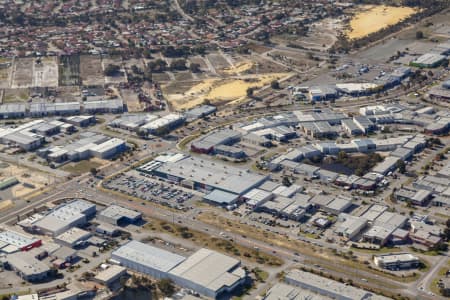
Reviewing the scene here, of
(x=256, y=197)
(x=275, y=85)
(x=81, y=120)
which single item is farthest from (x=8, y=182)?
(x=275, y=85)

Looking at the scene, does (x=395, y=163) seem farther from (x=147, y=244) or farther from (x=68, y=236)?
(x=68, y=236)

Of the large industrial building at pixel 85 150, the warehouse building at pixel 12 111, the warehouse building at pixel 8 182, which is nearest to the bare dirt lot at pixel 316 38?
the warehouse building at pixel 12 111

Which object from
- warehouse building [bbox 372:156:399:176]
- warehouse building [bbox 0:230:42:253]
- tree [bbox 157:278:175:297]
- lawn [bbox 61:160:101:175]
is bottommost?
tree [bbox 157:278:175:297]

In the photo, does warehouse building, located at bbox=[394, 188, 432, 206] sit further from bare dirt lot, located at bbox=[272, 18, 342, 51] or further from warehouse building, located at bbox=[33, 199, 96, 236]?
bare dirt lot, located at bbox=[272, 18, 342, 51]

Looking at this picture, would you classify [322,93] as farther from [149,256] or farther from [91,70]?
[149,256]

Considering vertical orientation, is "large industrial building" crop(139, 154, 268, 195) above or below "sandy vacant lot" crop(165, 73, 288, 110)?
below

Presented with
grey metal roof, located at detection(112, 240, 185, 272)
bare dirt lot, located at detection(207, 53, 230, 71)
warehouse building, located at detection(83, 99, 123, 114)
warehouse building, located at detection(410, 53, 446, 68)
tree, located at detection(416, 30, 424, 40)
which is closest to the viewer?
grey metal roof, located at detection(112, 240, 185, 272)

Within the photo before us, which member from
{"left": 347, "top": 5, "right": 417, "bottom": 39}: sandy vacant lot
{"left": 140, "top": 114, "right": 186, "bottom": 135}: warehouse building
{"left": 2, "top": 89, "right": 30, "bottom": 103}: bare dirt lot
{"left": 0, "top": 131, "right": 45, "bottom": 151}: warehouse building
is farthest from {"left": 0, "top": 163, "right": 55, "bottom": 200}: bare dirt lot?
{"left": 347, "top": 5, "right": 417, "bottom": 39}: sandy vacant lot
